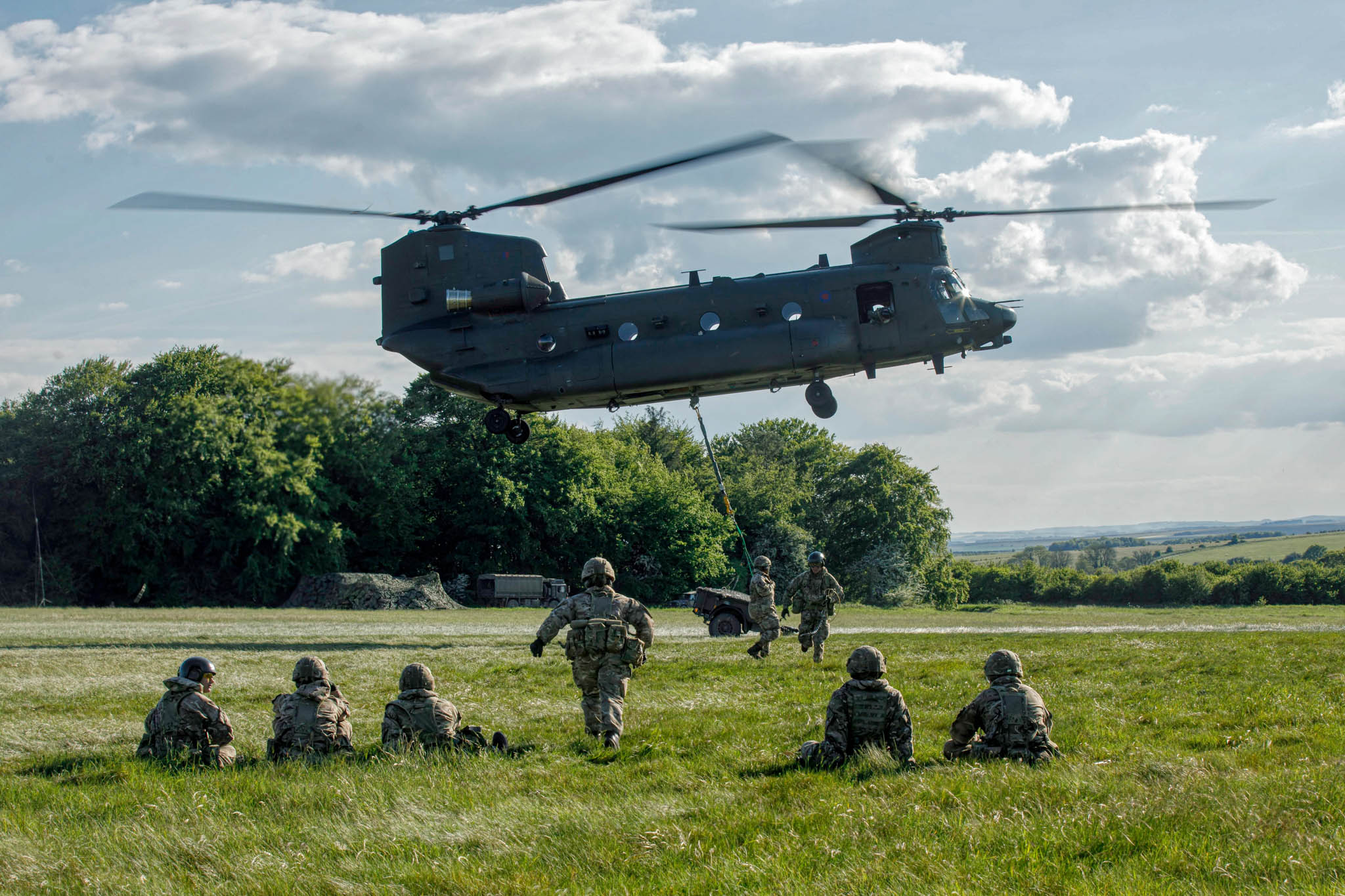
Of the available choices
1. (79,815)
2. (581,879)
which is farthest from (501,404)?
(581,879)

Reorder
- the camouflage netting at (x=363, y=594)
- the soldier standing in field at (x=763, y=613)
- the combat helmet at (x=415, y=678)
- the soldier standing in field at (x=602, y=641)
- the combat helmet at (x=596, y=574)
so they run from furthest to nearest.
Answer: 1. the camouflage netting at (x=363, y=594)
2. the soldier standing in field at (x=763, y=613)
3. the combat helmet at (x=596, y=574)
4. the soldier standing in field at (x=602, y=641)
5. the combat helmet at (x=415, y=678)

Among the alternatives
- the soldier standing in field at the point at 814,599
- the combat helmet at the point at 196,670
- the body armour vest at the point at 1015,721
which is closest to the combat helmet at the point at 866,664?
the body armour vest at the point at 1015,721

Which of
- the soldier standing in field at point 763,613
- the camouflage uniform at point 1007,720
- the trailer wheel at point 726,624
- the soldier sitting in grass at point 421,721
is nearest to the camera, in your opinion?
the camouflage uniform at point 1007,720

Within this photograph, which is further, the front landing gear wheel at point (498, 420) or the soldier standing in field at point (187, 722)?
the front landing gear wheel at point (498, 420)

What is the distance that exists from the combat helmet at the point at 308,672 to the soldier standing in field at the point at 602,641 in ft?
7.69

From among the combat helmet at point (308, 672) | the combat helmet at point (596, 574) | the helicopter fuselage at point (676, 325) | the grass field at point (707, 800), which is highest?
the helicopter fuselage at point (676, 325)

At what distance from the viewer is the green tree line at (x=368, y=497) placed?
19.9 metres

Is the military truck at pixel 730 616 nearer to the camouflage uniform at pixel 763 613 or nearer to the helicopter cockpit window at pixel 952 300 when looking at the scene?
the camouflage uniform at pixel 763 613

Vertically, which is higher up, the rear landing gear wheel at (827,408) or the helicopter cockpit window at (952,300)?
the helicopter cockpit window at (952,300)

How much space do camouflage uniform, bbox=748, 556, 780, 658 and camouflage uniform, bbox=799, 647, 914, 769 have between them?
1016cm

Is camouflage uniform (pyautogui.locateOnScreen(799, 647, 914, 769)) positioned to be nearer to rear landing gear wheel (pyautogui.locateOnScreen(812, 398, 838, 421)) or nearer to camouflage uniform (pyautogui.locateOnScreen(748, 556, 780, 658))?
camouflage uniform (pyautogui.locateOnScreen(748, 556, 780, 658))

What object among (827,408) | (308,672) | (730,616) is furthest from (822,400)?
(308,672)

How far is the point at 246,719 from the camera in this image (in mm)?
12984

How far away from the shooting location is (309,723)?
9.95m
